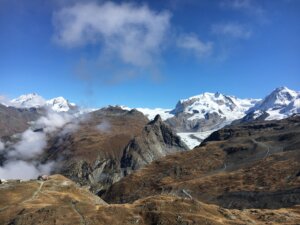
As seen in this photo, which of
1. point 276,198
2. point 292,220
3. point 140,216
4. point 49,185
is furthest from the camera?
point 276,198

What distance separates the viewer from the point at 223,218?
98938 mm

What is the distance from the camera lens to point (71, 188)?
152875 millimetres

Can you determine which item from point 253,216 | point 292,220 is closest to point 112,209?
point 253,216

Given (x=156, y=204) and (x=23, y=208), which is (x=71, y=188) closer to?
(x=23, y=208)

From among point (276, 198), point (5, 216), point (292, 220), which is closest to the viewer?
point (292, 220)

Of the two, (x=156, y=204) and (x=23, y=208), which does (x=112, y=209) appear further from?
(x=23, y=208)

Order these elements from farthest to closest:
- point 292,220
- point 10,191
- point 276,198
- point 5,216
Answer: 1. point 276,198
2. point 10,191
3. point 5,216
4. point 292,220

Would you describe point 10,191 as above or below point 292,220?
above

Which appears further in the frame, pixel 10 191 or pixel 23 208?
pixel 10 191

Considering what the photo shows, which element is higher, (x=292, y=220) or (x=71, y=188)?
(x=71, y=188)

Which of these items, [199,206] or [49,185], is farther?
[49,185]

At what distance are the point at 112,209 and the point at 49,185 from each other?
53.7 metres

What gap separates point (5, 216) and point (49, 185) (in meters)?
36.1

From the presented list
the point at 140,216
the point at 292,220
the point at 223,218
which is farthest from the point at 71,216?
the point at 292,220
